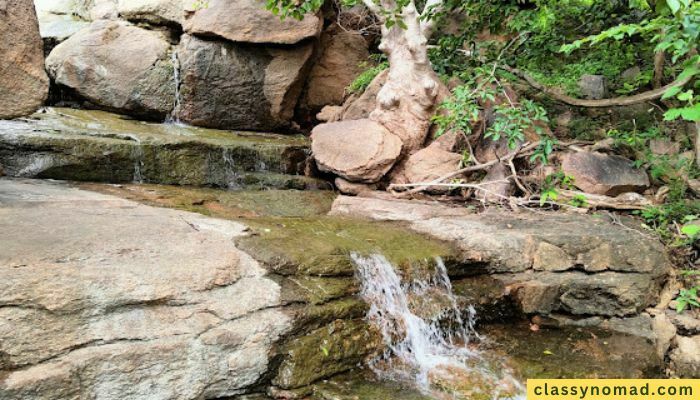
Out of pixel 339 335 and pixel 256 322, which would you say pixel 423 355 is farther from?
pixel 256 322

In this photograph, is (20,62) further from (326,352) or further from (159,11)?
(159,11)

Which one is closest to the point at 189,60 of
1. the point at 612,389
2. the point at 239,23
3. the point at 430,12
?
the point at 239,23

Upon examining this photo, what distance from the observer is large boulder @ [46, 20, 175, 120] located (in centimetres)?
752

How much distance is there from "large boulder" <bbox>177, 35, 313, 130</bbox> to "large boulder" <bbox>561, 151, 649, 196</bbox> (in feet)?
17.1

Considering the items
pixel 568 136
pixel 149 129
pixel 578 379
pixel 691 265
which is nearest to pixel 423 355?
pixel 578 379

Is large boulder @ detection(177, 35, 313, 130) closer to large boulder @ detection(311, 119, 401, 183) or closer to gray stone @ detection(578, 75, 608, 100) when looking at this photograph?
large boulder @ detection(311, 119, 401, 183)

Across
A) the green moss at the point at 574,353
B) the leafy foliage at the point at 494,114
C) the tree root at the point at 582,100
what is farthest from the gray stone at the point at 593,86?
the green moss at the point at 574,353

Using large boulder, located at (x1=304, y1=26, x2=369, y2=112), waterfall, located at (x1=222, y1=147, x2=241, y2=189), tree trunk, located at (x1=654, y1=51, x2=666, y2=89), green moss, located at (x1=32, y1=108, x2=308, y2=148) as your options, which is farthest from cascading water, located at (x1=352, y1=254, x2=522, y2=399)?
large boulder, located at (x1=304, y1=26, x2=369, y2=112)

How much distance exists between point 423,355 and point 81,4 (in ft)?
33.4

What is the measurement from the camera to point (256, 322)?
8.32 feet

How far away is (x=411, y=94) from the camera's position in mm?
6246

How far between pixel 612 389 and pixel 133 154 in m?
5.41

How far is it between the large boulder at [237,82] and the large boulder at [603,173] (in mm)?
5216

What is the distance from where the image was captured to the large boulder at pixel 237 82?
26.3 feet
